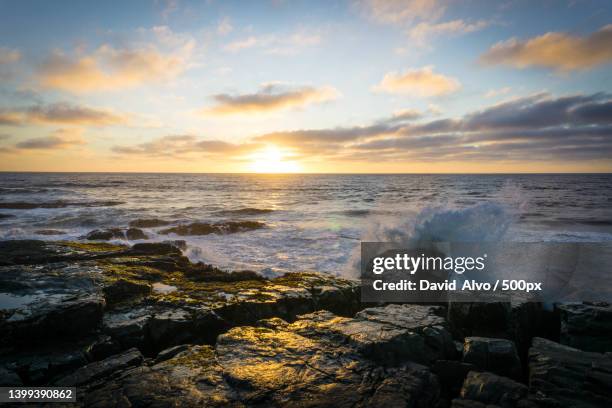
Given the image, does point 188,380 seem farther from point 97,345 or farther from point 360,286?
point 360,286

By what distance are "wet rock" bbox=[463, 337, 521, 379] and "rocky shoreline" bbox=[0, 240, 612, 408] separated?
0.01 m

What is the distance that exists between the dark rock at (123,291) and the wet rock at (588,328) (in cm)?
773

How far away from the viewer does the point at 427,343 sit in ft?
14.4

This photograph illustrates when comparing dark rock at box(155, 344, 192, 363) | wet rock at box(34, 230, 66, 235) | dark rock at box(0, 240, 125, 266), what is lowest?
wet rock at box(34, 230, 66, 235)

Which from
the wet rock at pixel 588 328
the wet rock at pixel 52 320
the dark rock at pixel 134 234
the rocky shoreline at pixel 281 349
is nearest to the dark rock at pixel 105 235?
the dark rock at pixel 134 234

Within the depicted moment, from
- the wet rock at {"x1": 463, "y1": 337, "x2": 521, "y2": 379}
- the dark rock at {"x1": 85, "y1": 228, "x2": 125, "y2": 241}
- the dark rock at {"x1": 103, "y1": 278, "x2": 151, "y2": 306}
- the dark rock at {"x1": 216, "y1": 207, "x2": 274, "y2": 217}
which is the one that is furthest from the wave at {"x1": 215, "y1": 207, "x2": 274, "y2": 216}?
the wet rock at {"x1": 463, "y1": 337, "x2": 521, "y2": 379}

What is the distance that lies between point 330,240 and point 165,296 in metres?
12.1

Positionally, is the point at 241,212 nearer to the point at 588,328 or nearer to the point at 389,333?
the point at 389,333

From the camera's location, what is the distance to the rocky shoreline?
325 centimetres

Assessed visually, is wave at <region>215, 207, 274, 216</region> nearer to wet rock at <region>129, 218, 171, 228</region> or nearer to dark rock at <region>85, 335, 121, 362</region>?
wet rock at <region>129, 218, 171, 228</region>

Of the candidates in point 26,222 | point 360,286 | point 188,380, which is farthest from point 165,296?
point 26,222

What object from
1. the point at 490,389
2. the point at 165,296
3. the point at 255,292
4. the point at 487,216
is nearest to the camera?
the point at 490,389

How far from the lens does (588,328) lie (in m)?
5.00

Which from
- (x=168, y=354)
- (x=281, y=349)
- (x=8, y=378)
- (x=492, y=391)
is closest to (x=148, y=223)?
(x=8, y=378)
